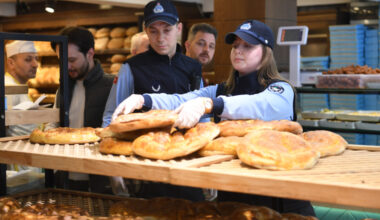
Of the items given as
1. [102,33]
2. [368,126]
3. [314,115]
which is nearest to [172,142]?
[368,126]

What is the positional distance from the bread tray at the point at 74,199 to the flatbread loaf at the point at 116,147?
0.44 m

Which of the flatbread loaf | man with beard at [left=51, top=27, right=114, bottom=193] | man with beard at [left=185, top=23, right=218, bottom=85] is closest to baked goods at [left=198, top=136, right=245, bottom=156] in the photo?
the flatbread loaf

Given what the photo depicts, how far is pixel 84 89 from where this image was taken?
3.41 meters

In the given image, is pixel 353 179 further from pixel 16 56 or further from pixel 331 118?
pixel 16 56

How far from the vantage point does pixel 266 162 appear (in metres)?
1.48

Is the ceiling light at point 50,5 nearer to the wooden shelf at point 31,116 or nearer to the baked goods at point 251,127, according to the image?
the wooden shelf at point 31,116

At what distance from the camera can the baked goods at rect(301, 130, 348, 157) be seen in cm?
173

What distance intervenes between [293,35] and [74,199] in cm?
325

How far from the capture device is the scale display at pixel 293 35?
4848mm

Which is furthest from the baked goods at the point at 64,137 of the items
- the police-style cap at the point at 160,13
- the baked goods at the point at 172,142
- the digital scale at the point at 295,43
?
the digital scale at the point at 295,43

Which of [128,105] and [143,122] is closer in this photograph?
[143,122]

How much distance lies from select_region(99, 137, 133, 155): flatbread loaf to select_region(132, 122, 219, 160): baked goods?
57 mm

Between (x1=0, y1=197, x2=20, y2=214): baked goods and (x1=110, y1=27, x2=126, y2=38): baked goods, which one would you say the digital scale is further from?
(x1=110, y1=27, x2=126, y2=38): baked goods

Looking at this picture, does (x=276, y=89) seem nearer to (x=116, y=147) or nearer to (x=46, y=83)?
(x=116, y=147)
